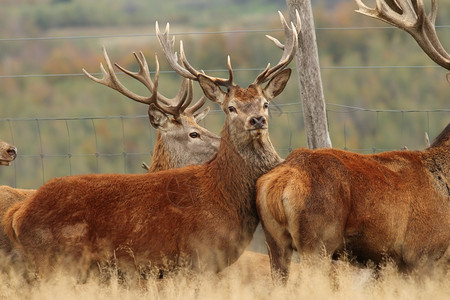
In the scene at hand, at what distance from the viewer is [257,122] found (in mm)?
7355

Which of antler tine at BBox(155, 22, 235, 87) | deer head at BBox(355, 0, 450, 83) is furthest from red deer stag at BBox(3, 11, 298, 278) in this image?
deer head at BBox(355, 0, 450, 83)

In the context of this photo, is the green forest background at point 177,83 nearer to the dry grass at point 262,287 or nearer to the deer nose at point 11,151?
the deer nose at point 11,151

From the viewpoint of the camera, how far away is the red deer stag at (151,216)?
706cm

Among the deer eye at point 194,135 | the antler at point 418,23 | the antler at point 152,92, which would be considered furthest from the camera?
the deer eye at point 194,135

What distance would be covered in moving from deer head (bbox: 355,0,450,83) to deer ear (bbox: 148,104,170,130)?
2.21 meters

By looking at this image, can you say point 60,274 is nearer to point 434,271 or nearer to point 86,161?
point 434,271

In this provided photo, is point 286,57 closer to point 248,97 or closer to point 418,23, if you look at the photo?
point 248,97

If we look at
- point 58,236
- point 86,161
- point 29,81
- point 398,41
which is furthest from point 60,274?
point 29,81

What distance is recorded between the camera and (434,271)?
7000 mm

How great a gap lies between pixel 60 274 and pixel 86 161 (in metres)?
21.9

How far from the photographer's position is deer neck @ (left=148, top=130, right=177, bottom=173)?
29.7 feet

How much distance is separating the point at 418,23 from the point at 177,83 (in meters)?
20.6

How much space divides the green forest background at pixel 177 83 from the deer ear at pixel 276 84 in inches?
501

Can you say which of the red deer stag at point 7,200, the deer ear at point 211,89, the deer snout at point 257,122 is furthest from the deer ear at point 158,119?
the deer snout at point 257,122
